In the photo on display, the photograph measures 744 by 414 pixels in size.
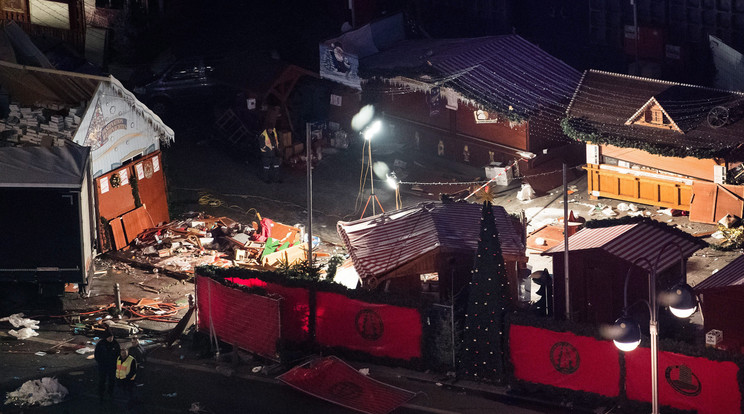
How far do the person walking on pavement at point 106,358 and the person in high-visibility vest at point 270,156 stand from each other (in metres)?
16.8

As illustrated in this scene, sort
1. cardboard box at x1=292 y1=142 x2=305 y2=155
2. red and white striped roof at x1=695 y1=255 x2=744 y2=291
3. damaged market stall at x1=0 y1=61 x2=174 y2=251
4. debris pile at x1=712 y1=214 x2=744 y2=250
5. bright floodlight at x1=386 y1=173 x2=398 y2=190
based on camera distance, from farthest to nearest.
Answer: cardboard box at x1=292 y1=142 x2=305 y2=155 < bright floodlight at x1=386 y1=173 x2=398 y2=190 < debris pile at x1=712 y1=214 x2=744 y2=250 < damaged market stall at x1=0 y1=61 x2=174 y2=251 < red and white striped roof at x1=695 y1=255 x2=744 y2=291

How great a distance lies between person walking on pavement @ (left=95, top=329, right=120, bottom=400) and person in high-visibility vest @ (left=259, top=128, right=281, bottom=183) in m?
16.8

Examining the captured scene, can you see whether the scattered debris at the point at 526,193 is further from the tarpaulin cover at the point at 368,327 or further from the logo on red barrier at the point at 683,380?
the logo on red barrier at the point at 683,380

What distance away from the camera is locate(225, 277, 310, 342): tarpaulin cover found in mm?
26625

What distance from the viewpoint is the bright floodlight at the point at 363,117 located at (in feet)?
143

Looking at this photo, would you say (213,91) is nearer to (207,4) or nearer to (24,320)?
(207,4)

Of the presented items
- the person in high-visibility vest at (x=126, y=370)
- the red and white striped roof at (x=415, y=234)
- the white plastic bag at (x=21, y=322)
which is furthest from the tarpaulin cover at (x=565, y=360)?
the white plastic bag at (x=21, y=322)

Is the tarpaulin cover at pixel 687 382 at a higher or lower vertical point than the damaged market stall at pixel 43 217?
lower

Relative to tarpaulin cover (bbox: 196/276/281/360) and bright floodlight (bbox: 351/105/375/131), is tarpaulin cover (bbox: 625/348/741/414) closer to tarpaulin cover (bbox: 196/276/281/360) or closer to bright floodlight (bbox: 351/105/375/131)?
tarpaulin cover (bbox: 196/276/281/360)

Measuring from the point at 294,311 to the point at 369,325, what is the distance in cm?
194

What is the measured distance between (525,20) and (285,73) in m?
11.5

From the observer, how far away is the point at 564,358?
78.2ft

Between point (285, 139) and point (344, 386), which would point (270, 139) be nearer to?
point (285, 139)

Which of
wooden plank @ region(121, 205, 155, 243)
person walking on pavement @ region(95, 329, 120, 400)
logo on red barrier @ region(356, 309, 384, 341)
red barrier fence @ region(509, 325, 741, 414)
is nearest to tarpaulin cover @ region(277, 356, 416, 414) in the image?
logo on red barrier @ region(356, 309, 384, 341)
